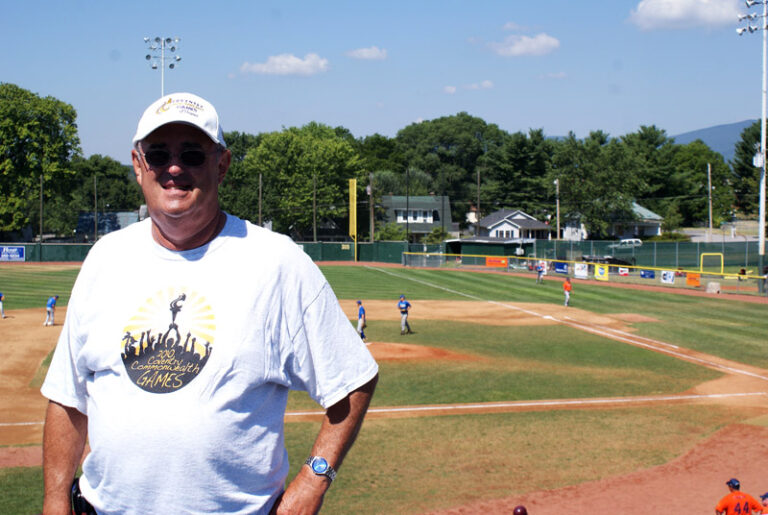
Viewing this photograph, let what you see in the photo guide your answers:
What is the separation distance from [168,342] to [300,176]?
266 feet

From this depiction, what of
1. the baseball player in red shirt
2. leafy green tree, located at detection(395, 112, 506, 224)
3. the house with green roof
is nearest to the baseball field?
the baseball player in red shirt

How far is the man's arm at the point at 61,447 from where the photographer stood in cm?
265

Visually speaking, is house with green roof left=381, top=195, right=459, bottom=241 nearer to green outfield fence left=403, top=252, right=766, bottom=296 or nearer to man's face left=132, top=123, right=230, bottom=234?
green outfield fence left=403, top=252, right=766, bottom=296

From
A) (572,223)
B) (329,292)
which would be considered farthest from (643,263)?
(329,292)

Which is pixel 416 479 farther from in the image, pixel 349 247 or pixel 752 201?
pixel 752 201

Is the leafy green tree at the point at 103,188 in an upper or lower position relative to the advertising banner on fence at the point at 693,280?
upper

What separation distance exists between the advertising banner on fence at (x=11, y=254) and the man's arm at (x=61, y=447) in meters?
65.5

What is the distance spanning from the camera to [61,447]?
2727 mm

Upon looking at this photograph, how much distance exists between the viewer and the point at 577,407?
17.4 meters

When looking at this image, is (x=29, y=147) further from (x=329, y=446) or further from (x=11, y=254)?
(x=329, y=446)

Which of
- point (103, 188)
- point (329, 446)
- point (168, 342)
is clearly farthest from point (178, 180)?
point (103, 188)

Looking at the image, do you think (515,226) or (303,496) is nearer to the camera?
(303,496)

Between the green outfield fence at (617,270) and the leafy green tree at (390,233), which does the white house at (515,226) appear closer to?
the leafy green tree at (390,233)

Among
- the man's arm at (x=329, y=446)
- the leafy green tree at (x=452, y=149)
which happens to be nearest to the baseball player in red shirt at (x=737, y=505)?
the man's arm at (x=329, y=446)
